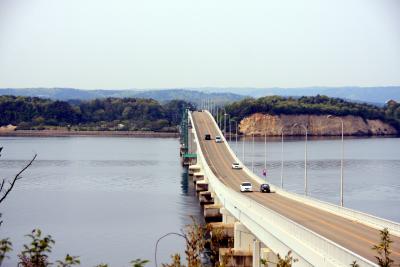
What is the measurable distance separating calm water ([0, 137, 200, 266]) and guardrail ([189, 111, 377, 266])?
764cm

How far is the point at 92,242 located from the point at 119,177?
4908 centimetres

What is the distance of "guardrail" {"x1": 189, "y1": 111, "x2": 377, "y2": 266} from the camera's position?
21.1 m

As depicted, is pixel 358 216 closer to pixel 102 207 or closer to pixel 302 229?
pixel 302 229

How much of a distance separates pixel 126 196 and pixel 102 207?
9.07 m

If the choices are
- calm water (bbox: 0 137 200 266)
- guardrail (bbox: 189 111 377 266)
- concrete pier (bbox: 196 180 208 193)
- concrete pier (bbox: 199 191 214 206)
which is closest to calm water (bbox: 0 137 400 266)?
calm water (bbox: 0 137 200 266)

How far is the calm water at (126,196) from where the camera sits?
164 feet

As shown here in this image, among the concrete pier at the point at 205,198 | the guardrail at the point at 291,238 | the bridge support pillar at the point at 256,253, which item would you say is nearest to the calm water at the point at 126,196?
the concrete pier at the point at 205,198

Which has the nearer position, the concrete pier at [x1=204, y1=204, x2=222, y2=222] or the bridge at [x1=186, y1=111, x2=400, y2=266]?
the bridge at [x1=186, y1=111, x2=400, y2=266]

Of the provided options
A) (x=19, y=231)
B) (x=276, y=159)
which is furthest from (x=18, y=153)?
(x=19, y=231)

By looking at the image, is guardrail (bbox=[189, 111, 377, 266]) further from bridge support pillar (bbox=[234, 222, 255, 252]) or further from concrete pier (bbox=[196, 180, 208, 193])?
concrete pier (bbox=[196, 180, 208, 193])

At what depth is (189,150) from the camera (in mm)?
129000

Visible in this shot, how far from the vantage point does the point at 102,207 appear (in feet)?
224

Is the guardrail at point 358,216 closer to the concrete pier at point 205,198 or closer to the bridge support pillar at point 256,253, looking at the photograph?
the bridge support pillar at point 256,253

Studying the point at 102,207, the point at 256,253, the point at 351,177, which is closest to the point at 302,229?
the point at 256,253
